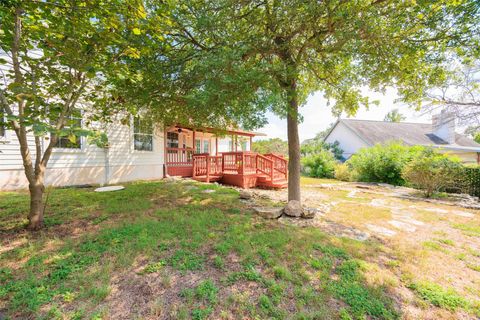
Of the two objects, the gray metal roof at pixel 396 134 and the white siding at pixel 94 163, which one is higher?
the gray metal roof at pixel 396 134

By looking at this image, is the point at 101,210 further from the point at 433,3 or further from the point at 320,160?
the point at 320,160

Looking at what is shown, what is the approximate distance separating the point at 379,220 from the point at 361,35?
13.5 feet

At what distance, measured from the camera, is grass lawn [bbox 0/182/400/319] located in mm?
2014

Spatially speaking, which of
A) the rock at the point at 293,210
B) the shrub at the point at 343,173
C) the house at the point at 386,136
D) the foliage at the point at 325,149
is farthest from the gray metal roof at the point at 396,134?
the rock at the point at 293,210

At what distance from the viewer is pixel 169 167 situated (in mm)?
10094

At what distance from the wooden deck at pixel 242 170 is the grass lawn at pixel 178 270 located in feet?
15.8

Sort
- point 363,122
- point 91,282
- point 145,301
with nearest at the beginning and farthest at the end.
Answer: point 145,301, point 91,282, point 363,122

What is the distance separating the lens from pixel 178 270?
256 cm

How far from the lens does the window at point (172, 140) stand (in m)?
10.8

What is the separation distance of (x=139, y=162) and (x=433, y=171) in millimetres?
11694

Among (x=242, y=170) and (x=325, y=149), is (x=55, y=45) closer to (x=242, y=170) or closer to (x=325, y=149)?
(x=242, y=170)

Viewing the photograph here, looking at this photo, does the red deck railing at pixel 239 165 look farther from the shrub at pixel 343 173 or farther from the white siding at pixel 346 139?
the white siding at pixel 346 139

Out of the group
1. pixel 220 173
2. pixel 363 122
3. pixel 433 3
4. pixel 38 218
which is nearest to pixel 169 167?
pixel 220 173

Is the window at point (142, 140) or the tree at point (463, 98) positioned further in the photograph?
the window at point (142, 140)
